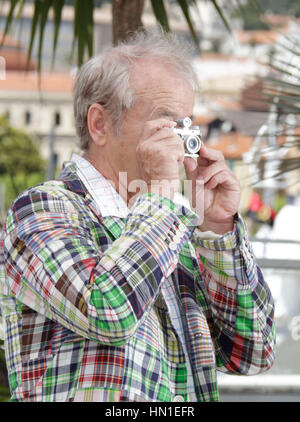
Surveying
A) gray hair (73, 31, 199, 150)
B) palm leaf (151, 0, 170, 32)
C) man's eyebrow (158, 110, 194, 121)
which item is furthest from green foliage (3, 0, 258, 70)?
man's eyebrow (158, 110, 194, 121)

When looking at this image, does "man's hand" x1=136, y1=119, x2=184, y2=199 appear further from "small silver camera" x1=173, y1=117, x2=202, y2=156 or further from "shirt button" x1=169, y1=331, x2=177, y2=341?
"shirt button" x1=169, y1=331, x2=177, y2=341

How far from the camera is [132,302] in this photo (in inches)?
52.6

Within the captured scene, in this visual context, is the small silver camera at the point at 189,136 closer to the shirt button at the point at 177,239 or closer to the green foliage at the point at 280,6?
the shirt button at the point at 177,239

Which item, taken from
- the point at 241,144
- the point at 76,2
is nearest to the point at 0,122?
the point at 241,144

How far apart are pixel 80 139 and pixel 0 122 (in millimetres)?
58725

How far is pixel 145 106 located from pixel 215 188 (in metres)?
0.26

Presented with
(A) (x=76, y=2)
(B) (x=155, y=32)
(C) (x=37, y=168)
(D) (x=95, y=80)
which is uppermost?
(A) (x=76, y=2)

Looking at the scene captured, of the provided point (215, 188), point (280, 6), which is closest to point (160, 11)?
point (215, 188)

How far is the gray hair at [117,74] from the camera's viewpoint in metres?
1.68

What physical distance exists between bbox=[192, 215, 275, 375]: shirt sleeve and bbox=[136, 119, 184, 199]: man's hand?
20 cm

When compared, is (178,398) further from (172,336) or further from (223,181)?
(223,181)

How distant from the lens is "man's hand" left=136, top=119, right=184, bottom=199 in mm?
1459

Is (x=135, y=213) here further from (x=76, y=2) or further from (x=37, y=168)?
(x=37, y=168)

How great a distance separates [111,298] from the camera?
Result: 1.32 metres
